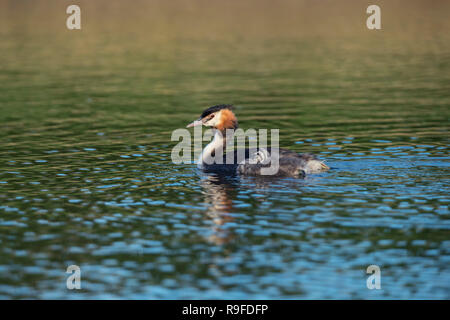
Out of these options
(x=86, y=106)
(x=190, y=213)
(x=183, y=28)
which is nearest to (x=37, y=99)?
(x=86, y=106)

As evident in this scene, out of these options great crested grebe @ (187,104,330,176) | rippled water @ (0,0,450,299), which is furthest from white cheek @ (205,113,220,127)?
rippled water @ (0,0,450,299)

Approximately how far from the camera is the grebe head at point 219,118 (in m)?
18.2

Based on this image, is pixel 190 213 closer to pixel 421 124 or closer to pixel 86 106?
pixel 421 124

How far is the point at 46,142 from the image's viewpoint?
21.4 m

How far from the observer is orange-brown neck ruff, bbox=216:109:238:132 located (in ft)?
60.1

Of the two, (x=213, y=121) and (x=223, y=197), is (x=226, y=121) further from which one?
(x=223, y=197)

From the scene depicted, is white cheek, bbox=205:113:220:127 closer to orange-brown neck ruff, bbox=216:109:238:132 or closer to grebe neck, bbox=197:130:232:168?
orange-brown neck ruff, bbox=216:109:238:132

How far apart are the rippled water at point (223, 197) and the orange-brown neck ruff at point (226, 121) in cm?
117

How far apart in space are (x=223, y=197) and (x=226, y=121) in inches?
150

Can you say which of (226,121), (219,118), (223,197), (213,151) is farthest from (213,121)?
(223,197)

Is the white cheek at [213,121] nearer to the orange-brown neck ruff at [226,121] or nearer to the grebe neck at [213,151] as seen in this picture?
the orange-brown neck ruff at [226,121]

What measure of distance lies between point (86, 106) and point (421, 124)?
11.9m

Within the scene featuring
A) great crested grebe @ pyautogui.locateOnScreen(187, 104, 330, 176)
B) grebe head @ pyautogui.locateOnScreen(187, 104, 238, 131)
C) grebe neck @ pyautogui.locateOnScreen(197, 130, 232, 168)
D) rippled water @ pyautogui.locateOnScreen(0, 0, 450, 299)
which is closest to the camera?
rippled water @ pyautogui.locateOnScreen(0, 0, 450, 299)

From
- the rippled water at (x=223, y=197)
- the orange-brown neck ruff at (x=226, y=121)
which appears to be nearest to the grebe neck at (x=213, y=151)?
the orange-brown neck ruff at (x=226, y=121)
